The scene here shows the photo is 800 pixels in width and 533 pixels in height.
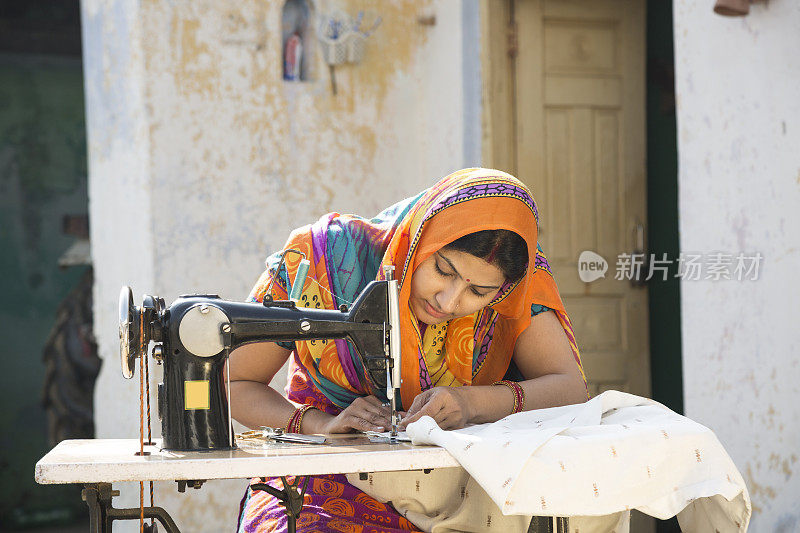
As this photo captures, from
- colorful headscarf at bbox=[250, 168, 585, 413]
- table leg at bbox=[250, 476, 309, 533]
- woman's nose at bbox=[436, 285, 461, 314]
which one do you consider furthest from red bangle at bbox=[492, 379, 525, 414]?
table leg at bbox=[250, 476, 309, 533]

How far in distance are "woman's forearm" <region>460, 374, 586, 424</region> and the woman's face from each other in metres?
0.19

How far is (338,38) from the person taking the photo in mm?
5121

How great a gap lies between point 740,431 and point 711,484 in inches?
84.9

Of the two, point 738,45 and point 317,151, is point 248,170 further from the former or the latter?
point 738,45

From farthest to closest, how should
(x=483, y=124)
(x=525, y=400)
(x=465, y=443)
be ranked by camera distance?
(x=483, y=124), (x=525, y=400), (x=465, y=443)

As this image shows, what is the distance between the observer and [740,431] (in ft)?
12.4

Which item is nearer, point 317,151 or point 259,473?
point 259,473

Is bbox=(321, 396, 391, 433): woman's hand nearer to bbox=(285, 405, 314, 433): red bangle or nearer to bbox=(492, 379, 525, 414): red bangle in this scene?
bbox=(285, 405, 314, 433): red bangle

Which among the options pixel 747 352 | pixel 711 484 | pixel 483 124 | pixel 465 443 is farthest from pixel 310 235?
pixel 483 124

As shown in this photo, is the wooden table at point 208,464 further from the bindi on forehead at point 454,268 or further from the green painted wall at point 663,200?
the green painted wall at point 663,200

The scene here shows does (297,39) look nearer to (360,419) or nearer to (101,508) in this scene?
(360,419)

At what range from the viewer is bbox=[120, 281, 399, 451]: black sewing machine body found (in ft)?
6.20

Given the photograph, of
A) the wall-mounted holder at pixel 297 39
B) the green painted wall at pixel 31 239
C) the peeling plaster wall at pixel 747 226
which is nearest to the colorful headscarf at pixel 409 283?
the peeling plaster wall at pixel 747 226

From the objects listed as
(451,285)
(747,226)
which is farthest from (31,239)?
(451,285)
